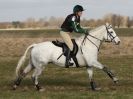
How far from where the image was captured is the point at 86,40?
14695 millimetres

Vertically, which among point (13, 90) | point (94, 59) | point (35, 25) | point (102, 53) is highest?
point (94, 59)

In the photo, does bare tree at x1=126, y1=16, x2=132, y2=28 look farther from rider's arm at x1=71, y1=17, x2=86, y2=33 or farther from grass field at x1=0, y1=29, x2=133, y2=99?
rider's arm at x1=71, y1=17, x2=86, y2=33

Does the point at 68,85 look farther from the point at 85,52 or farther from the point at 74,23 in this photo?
the point at 74,23

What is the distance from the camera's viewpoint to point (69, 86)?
15.4 m

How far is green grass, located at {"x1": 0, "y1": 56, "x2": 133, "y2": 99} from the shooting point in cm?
1305

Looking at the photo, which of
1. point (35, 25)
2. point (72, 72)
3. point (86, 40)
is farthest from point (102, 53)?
point (35, 25)

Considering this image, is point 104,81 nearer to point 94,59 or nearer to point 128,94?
point 94,59

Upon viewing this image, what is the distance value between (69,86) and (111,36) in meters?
2.44

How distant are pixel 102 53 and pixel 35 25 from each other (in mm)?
118220

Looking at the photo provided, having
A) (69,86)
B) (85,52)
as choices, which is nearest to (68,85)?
(69,86)

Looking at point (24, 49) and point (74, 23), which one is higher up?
point (74, 23)

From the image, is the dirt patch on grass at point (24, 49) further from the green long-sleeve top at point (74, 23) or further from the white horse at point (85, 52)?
the green long-sleeve top at point (74, 23)

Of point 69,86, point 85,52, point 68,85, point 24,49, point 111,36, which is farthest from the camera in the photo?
point 24,49

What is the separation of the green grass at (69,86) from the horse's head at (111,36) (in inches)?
66.2
